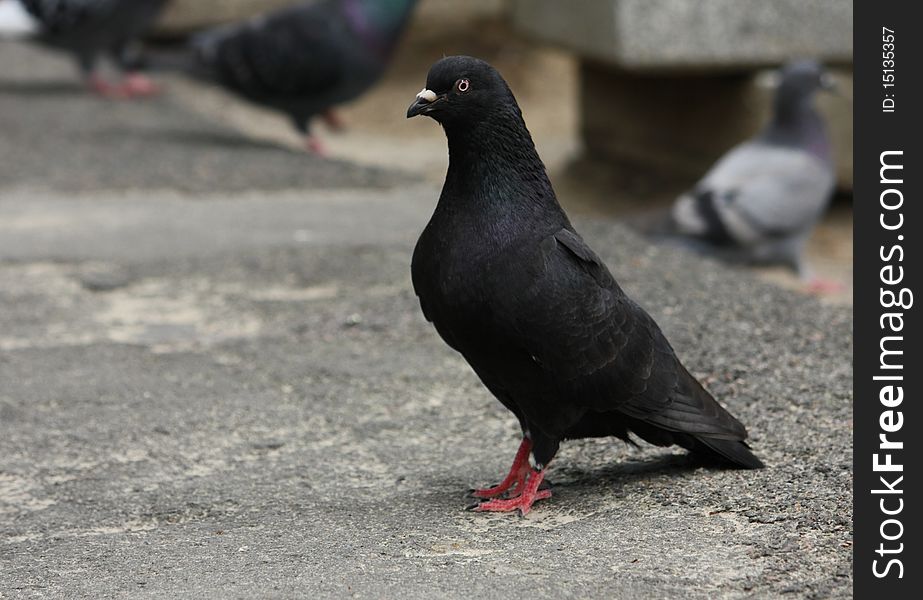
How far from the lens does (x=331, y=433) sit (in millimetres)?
4312

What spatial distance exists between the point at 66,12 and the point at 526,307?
332 inches

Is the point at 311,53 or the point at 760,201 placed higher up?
the point at 311,53

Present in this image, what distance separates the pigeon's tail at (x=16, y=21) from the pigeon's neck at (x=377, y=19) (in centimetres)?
307

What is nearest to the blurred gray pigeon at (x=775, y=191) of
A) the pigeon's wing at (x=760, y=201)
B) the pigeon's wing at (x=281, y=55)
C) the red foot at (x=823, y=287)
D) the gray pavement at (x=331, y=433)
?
the pigeon's wing at (x=760, y=201)

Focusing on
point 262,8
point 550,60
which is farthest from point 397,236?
point 550,60

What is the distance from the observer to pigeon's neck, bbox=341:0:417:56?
9242 millimetres

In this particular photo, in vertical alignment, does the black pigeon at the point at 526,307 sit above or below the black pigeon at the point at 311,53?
below

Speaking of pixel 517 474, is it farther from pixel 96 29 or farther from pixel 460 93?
pixel 96 29

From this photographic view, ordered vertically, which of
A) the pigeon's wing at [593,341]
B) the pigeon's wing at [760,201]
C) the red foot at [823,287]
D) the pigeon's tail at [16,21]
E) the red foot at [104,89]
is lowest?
the red foot at [823,287]

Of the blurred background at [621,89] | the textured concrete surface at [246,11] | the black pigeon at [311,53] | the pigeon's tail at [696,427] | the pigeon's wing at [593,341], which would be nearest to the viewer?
the pigeon's wing at [593,341]

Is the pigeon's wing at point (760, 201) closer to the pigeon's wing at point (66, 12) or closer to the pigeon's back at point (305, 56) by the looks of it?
the pigeon's back at point (305, 56)

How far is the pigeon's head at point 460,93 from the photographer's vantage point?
3.48 meters

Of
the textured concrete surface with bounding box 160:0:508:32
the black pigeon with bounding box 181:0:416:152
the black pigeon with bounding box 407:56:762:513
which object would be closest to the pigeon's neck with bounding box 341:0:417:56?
the black pigeon with bounding box 181:0:416:152

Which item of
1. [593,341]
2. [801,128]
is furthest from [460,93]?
[801,128]
